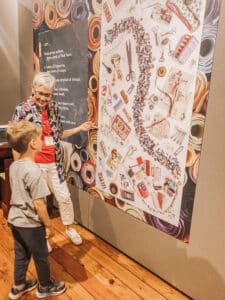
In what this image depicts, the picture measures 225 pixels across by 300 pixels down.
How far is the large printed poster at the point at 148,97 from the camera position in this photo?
1.65 m

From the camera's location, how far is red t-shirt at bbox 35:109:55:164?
2152mm

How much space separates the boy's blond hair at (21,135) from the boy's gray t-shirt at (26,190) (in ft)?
0.30

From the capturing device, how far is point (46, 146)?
2.21 m

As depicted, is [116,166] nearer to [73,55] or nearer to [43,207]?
[43,207]

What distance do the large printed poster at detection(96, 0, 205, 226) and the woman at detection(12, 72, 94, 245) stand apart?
37 cm

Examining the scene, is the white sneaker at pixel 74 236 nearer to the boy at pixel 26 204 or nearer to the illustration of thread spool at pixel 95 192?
the illustration of thread spool at pixel 95 192

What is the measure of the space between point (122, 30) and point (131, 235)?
1.56 meters

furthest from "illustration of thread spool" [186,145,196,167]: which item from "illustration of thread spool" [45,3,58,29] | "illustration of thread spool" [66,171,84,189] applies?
"illustration of thread spool" [45,3,58,29]

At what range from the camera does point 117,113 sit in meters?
2.11

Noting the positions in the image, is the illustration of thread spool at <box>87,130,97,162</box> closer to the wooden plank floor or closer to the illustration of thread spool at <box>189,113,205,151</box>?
the wooden plank floor

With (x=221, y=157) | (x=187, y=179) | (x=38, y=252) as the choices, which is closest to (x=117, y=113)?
(x=187, y=179)

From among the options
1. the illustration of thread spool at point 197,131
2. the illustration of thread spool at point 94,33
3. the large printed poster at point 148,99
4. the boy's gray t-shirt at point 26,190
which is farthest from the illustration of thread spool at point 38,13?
the illustration of thread spool at point 197,131

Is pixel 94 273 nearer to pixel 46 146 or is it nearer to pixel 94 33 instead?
pixel 46 146

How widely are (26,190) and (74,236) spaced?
108 cm
